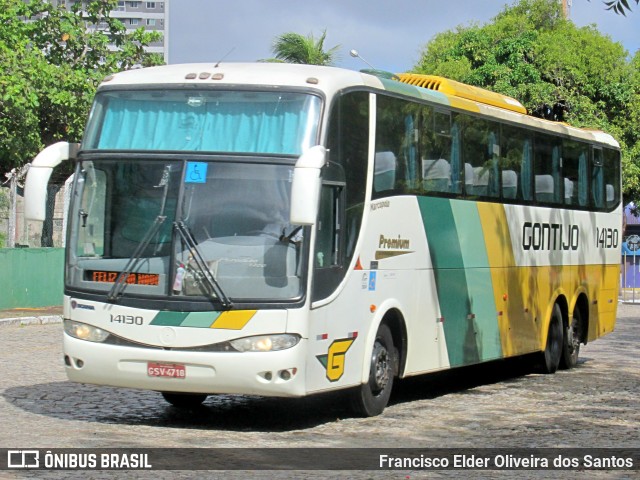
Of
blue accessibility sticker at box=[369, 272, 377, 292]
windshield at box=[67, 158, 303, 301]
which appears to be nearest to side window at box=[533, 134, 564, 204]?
blue accessibility sticker at box=[369, 272, 377, 292]

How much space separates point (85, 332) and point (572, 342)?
9342mm

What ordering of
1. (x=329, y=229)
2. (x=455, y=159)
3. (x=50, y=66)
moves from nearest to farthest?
(x=329, y=229) < (x=455, y=159) < (x=50, y=66)

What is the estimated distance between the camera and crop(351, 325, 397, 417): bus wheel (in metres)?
11.8

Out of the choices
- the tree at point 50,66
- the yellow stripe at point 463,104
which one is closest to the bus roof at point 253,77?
the yellow stripe at point 463,104

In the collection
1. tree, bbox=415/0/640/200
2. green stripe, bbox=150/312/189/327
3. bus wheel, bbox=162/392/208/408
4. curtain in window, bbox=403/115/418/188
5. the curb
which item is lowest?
bus wheel, bbox=162/392/208/408

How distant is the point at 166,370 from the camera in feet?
34.7

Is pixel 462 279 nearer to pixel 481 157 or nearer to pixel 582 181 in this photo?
pixel 481 157

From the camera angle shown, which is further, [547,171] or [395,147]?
[547,171]

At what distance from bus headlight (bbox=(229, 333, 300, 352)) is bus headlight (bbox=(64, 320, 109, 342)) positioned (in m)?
1.22

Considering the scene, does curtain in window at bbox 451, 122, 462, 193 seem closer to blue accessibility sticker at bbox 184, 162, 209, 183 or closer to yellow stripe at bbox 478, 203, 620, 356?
yellow stripe at bbox 478, 203, 620, 356

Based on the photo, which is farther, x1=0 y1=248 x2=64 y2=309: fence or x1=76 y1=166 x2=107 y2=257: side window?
x1=0 y1=248 x2=64 y2=309: fence

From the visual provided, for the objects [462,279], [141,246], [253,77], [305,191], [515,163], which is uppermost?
[253,77]

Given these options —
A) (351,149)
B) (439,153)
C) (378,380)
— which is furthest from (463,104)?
(378,380)

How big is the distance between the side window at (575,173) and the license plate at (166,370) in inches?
347
